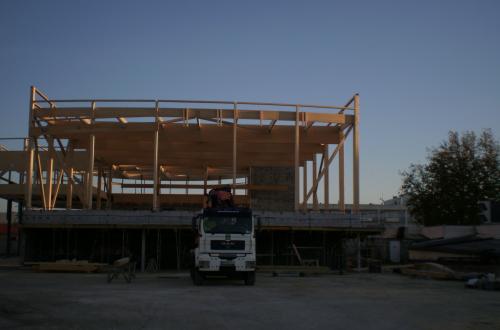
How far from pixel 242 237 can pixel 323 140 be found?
52.4 feet

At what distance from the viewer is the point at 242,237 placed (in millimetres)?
21266

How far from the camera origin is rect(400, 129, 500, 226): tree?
161 ft

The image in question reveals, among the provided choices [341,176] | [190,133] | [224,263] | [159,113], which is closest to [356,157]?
[341,176]

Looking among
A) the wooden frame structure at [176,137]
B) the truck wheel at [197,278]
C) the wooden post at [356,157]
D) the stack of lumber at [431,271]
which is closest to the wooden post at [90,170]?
the wooden frame structure at [176,137]

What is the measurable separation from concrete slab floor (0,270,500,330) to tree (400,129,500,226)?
29.2m

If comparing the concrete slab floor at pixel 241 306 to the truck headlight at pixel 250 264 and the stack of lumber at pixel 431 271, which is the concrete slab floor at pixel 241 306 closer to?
the truck headlight at pixel 250 264

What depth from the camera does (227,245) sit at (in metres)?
21.1

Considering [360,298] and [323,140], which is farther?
[323,140]

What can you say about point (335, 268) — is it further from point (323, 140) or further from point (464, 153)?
point (464, 153)

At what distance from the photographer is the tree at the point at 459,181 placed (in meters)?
48.9

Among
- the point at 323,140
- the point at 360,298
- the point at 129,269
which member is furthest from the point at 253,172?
the point at 360,298

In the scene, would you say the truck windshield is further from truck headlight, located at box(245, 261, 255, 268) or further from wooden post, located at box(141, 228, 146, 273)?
wooden post, located at box(141, 228, 146, 273)

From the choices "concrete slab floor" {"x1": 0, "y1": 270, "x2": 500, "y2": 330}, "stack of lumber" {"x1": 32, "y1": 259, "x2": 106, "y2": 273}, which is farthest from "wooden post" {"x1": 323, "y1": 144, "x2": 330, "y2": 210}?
"concrete slab floor" {"x1": 0, "y1": 270, "x2": 500, "y2": 330}

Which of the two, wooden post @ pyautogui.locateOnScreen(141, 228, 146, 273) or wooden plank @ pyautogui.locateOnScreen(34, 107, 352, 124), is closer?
wooden post @ pyautogui.locateOnScreen(141, 228, 146, 273)
